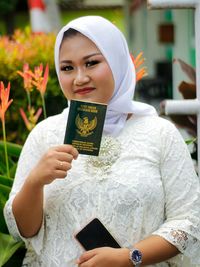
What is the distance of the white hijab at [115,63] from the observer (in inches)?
81.7

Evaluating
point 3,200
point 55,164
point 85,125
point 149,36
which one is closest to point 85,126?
point 85,125

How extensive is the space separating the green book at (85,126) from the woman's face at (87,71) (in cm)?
12

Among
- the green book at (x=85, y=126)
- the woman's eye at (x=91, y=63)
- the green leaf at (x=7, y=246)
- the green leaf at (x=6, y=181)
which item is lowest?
the green leaf at (x=7, y=246)

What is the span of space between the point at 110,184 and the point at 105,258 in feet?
0.83

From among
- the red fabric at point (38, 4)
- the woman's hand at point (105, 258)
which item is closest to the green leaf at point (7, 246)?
the woman's hand at point (105, 258)

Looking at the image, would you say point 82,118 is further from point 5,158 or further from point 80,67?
point 5,158

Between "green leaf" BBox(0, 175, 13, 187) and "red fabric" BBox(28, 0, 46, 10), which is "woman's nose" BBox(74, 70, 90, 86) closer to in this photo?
"green leaf" BBox(0, 175, 13, 187)

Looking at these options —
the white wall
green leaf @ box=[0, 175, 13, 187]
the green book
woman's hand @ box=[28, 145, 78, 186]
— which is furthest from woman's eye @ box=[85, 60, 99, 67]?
the white wall

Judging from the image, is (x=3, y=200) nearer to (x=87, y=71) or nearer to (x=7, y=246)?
(x=7, y=246)

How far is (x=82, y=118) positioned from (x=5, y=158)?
1.01 meters

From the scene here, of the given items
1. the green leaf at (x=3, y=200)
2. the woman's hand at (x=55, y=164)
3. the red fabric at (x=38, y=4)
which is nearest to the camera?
the woman's hand at (x=55, y=164)

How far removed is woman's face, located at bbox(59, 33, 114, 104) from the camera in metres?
2.07

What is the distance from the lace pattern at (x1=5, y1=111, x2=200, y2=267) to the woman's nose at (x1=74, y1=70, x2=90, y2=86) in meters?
0.23

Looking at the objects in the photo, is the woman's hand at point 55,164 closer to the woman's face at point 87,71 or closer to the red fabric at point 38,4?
the woman's face at point 87,71
